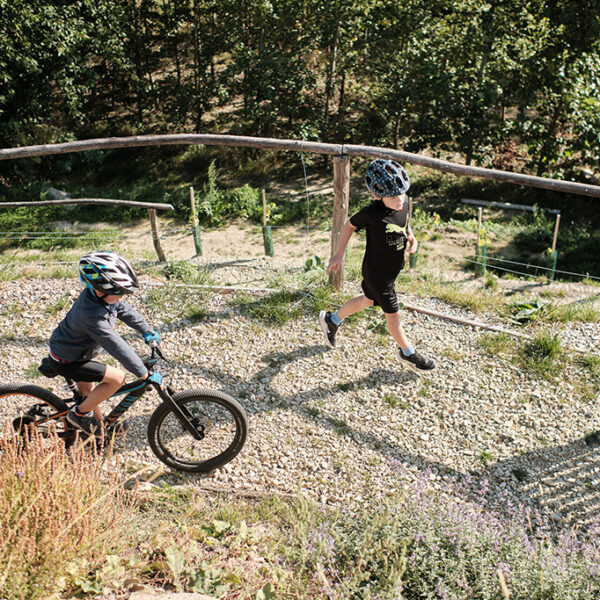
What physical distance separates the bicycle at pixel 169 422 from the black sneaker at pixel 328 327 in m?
1.36

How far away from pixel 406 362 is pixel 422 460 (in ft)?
3.79

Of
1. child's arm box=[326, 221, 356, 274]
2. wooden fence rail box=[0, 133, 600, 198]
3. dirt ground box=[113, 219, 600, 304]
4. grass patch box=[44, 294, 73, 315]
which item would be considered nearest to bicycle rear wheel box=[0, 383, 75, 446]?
grass patch box=[44, 294, 73, 315]

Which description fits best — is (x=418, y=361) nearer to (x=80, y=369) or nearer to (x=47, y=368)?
(x=80, y=369)

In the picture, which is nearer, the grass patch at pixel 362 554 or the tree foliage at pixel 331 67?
the grass patch at pixel 362 554

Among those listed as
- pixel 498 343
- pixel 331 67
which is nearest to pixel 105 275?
pixel 498 343

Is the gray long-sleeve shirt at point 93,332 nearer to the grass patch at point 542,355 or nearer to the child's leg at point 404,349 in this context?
the child's leg at point 404,349

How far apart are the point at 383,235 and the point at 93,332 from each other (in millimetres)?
2475

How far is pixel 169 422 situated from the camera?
503 cm

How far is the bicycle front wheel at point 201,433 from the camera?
14.2ft

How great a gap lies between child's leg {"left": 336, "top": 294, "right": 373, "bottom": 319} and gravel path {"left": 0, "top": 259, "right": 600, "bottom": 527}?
434 mm

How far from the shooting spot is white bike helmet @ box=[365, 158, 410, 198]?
4.86m

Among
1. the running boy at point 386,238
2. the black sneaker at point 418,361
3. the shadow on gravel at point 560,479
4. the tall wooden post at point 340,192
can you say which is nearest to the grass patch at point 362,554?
the shadow on gravel at point 560,479

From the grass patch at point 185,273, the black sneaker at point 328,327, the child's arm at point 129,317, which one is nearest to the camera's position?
the child's arm at point 129,317

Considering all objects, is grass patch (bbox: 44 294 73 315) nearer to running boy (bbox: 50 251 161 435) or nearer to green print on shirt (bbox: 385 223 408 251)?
running boy (bbox: 50 251 161 435)
